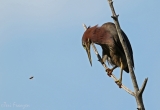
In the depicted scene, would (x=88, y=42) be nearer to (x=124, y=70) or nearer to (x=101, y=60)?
(x=101, y=60)

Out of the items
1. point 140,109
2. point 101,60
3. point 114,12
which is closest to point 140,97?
point 140,109

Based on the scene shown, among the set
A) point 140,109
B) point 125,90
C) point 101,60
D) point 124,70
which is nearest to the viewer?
point 140,109

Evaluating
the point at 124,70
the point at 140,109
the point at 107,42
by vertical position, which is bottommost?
the point at 140,109

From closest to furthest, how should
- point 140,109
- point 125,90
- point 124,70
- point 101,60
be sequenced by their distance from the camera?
point 140,109, point 125,90, point 101,60, point 124,70

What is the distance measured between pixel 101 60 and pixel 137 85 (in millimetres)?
2752

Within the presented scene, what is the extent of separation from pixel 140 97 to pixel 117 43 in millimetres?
3096

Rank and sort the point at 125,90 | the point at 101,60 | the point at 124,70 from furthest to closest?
the point at 124,70
the point at 101,60
the point at 125,90

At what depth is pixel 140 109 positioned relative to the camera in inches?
214

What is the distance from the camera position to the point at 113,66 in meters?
9.20

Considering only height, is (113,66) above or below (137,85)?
above

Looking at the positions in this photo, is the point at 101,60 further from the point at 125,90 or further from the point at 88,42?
the point at 125,90

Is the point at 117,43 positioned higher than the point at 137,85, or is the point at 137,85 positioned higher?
the point at 117,43

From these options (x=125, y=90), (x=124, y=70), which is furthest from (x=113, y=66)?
(x=125, y=90)

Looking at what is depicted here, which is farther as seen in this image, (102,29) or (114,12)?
(102,29)
